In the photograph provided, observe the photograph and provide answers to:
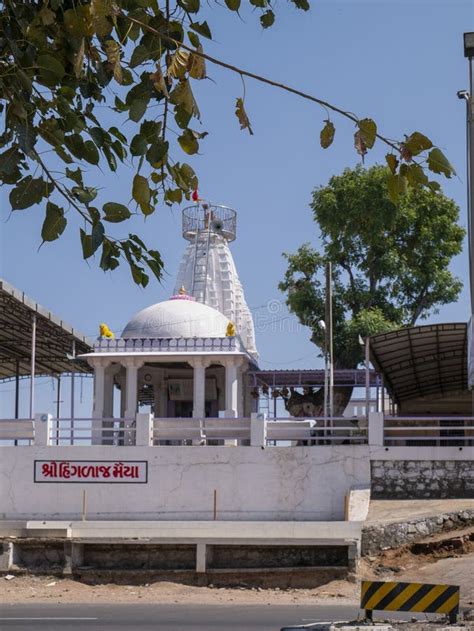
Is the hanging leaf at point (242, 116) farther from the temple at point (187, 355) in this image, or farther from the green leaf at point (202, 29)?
the temple at point (187, 355)

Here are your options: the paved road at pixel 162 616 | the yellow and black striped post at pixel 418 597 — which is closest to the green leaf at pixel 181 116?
the yellow and black striped post at pixel 418 597

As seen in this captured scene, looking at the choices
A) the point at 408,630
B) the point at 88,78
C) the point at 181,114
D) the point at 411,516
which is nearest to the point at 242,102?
the point at 181,114

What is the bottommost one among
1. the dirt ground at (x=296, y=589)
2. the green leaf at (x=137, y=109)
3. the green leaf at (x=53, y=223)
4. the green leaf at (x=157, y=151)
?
the dirt ground at (x=296, y=589)

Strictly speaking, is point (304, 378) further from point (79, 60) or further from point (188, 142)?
point (79, 60)

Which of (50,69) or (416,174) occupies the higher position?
(50,69)

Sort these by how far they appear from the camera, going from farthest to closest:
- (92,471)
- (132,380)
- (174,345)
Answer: (132,380), (174,345), (92,471)

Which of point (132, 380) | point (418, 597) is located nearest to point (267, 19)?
point (418, 597)

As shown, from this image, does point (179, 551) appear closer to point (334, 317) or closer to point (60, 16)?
point (60, 16)

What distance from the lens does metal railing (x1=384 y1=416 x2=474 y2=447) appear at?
2188 centimetres

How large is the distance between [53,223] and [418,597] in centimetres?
628

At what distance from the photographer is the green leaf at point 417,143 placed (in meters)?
4.95

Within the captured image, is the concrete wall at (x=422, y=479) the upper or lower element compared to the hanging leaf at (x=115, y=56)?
lower

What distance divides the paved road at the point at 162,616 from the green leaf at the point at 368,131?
9.11 metres

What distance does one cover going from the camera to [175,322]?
1164 inches
